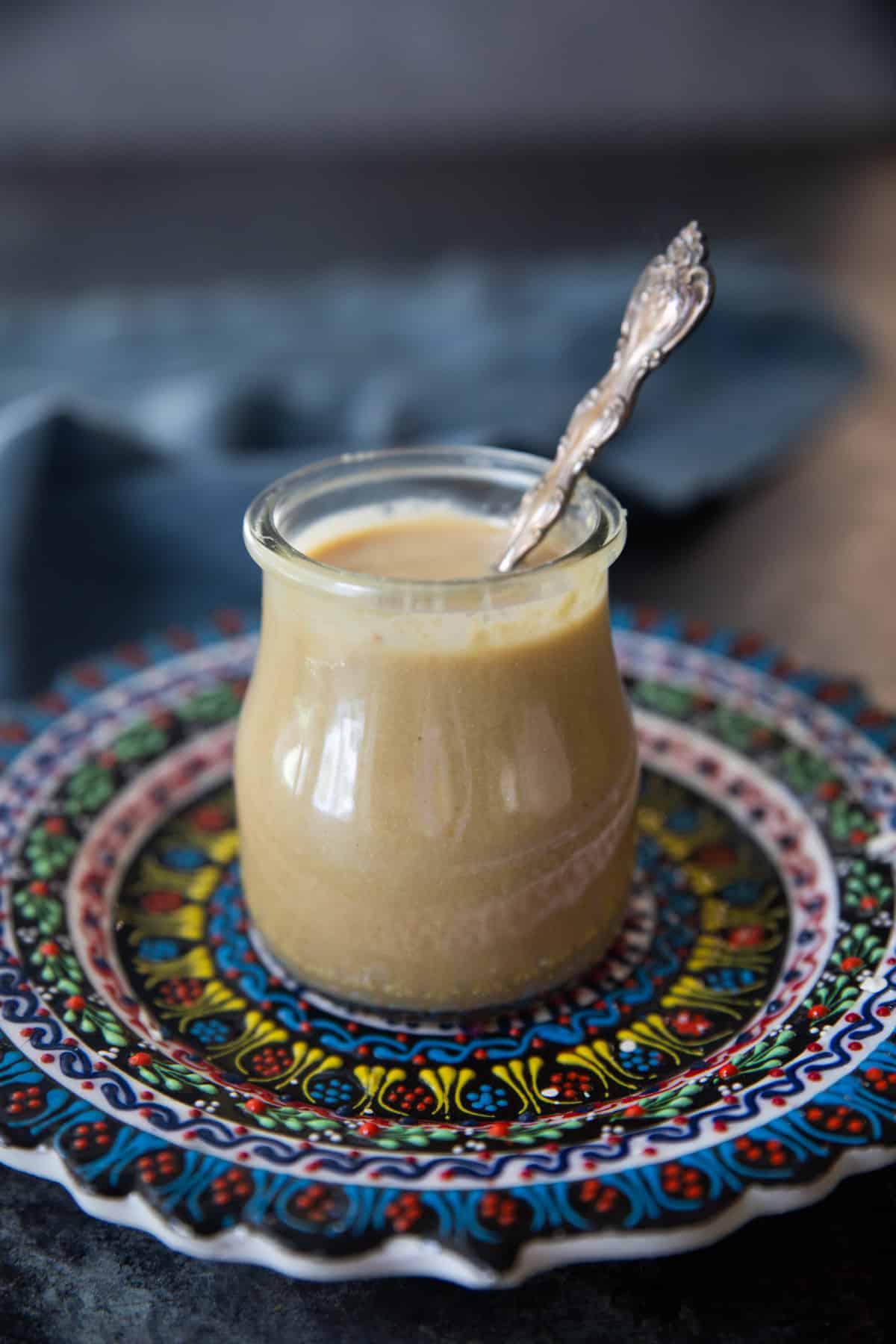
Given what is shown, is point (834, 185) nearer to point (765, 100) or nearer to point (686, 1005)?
point (765, 100)

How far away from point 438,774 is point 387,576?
165mm

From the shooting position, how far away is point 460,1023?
86cm

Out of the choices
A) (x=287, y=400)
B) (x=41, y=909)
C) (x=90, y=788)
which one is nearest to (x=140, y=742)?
(x=90, y=788)

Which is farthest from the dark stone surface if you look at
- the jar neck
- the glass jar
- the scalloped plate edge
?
the jar neck

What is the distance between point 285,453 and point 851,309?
1325 millimetres

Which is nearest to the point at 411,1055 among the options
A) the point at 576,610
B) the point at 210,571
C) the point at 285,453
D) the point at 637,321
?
the point at 576,610

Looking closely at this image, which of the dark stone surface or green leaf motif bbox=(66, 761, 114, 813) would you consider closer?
the dark stone surface

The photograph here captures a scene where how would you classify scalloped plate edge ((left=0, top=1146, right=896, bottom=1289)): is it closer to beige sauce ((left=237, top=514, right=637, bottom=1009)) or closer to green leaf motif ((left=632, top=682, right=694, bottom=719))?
beige sauce ((left=237, top=514, right=637, bottom=1009))

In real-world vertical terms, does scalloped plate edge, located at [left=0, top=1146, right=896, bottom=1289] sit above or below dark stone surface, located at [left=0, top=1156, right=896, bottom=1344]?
above

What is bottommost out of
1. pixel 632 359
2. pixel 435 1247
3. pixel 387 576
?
pixel 435 1247

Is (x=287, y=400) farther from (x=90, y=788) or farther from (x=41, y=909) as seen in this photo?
(x=41, y=909)

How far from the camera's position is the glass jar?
80cm

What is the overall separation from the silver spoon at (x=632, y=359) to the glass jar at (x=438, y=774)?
4cm

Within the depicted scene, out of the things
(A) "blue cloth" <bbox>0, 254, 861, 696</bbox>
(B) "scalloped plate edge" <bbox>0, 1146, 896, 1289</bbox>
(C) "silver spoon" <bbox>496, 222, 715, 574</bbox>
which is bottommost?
(A) "blue cloth" <bbox>0, 254, 861, 696</bbox>
